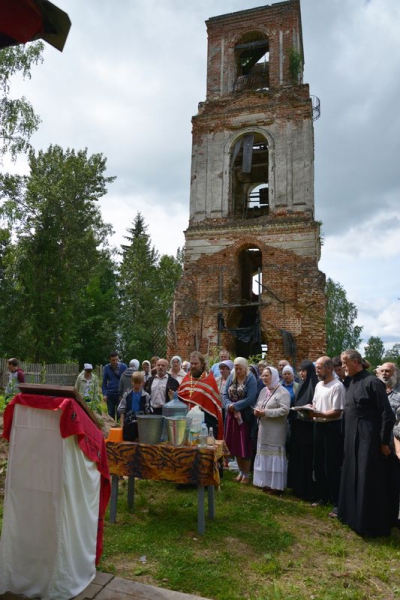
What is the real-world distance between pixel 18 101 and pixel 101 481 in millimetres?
15400

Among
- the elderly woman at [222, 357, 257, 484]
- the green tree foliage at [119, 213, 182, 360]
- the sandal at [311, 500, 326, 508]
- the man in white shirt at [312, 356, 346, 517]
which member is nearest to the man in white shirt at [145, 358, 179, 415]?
the elderly woman at [222, 357, 257, 484]

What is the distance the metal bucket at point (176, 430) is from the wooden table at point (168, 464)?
0.32 ft

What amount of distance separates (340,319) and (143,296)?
20862 mm

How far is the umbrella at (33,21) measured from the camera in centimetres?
263

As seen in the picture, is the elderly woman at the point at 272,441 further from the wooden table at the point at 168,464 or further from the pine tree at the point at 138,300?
the pine tree at the point at 138,300

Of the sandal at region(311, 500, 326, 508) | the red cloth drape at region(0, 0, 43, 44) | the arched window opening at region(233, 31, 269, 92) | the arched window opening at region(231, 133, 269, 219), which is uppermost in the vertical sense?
the arched window opening at region(233, 31, 269, 92)

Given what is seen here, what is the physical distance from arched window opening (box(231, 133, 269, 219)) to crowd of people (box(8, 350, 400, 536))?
12.4 m

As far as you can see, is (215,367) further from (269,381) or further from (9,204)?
(9,204)

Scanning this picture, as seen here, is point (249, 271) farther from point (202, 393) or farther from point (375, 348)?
point (375, 348)

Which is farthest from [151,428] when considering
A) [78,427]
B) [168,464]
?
[78,427]

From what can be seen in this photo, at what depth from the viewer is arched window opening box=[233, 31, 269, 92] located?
19283 millimetres

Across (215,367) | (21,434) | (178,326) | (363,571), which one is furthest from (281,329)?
(21,434)

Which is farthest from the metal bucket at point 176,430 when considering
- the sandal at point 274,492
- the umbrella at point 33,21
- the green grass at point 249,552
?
the umbrella at point 33,21

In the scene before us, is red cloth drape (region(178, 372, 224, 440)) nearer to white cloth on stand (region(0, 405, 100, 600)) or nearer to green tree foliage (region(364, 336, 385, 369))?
white cloth on stand (region(0, 405, 100, 600))
